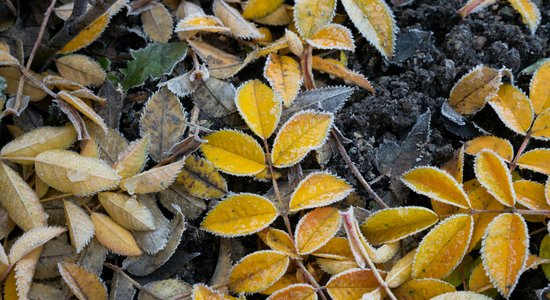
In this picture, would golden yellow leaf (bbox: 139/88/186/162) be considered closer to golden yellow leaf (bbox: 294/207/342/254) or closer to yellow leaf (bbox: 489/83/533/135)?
golden yellow leaf (bbox: 294/207/342/254)

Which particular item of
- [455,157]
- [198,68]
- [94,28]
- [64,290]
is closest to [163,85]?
[198,68]

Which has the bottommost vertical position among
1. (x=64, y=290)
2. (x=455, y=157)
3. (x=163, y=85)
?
(x=64, y=290)

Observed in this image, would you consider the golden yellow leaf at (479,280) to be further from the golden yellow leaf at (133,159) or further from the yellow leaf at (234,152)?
the golden yellow leaf at (133,159)

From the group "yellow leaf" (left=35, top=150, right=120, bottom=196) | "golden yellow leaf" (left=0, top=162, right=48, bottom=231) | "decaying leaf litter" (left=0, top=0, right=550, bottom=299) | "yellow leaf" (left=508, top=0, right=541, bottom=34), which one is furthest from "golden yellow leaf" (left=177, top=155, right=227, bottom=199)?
"yellow leaf" (left=508, top=0, right=541, bottom=34)

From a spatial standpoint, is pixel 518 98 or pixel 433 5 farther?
pixel 433 5

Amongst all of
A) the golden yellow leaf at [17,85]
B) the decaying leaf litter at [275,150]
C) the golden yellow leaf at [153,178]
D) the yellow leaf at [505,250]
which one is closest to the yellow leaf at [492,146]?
the decaying leaf litter at [275,150]

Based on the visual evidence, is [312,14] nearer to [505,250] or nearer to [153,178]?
[153,178]

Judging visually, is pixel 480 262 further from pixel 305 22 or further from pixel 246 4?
pixel 246 4
